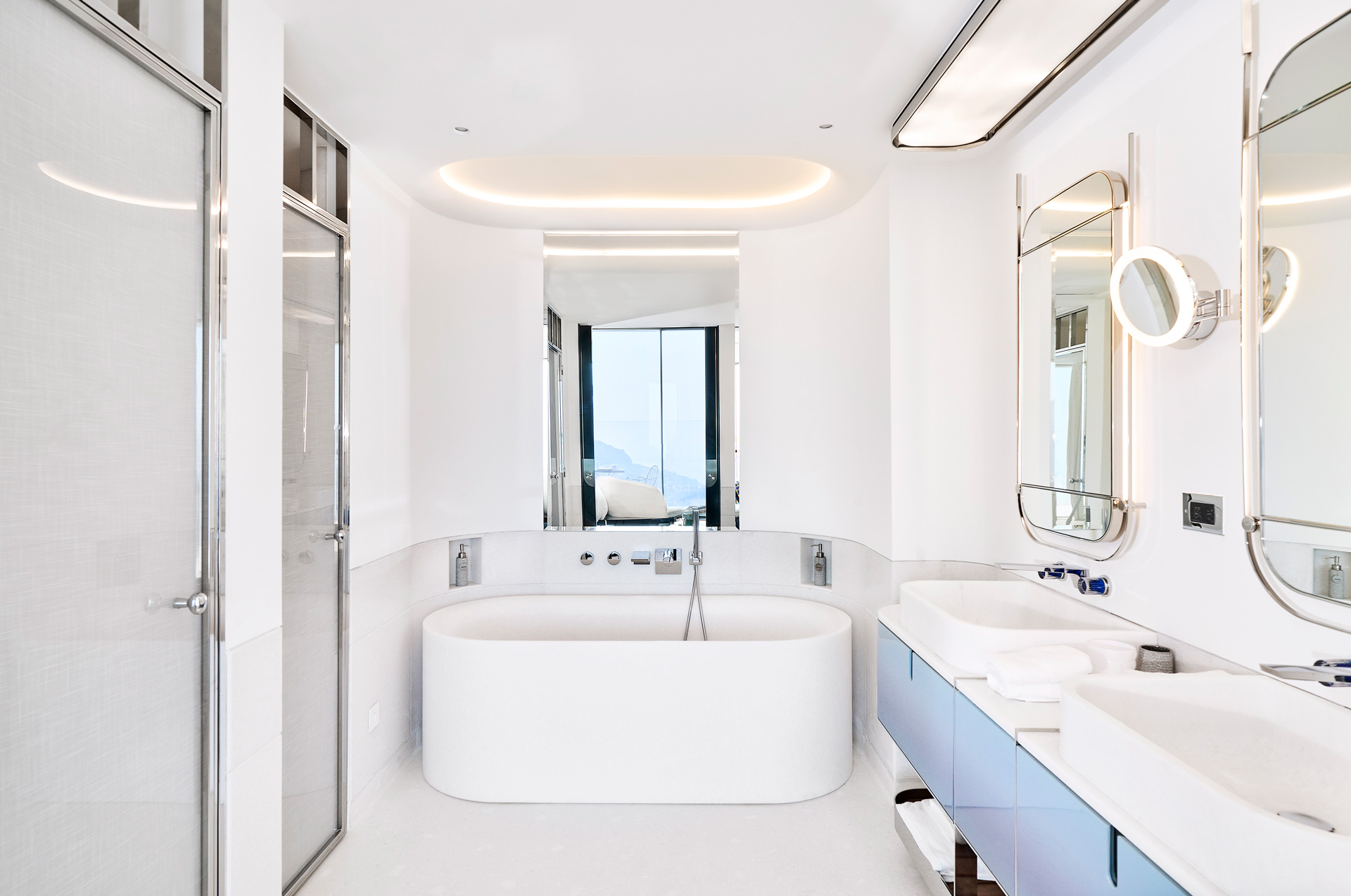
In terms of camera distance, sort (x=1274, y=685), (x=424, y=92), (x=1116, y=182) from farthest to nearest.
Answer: (x=424, y=92) → (x=1116, y=182) → (x=1274, y=685)

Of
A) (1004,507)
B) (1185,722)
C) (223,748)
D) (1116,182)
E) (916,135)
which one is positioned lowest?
(223,748)

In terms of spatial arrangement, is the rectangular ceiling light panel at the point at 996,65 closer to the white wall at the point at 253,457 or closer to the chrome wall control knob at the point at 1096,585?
the chrome wall control knob at the point at 1096,585

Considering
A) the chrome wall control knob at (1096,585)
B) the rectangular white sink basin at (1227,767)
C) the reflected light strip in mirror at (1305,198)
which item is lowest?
the rectangular white sink basin at (1227,767)

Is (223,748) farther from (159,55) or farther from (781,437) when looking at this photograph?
(781,437)

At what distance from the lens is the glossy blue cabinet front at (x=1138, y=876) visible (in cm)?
106

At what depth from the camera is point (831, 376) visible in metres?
3.32

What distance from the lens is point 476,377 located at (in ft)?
11.3

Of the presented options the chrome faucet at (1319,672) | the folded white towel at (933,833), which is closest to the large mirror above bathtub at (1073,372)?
the chrome faucet at (1319,672)

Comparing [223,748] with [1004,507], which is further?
[1004,507]

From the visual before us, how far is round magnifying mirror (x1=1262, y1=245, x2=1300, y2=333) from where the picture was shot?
4.58 ft

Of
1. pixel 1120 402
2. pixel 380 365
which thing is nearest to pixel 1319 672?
pixel 1120 402

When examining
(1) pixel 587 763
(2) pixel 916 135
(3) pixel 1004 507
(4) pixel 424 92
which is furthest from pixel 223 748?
(2) pixel 916 135

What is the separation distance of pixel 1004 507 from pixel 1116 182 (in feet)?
3.78

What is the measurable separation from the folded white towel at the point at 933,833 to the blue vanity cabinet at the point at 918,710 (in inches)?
7.8
